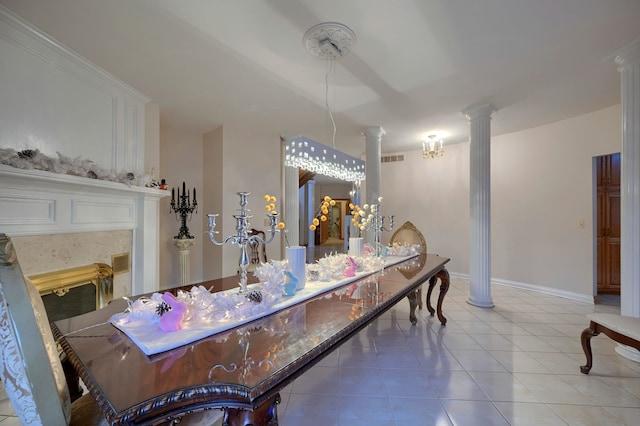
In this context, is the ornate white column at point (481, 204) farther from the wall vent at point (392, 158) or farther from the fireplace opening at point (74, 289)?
the fireplace opening at point (74, 289)

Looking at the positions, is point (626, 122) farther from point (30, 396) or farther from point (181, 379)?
point (30, 396)

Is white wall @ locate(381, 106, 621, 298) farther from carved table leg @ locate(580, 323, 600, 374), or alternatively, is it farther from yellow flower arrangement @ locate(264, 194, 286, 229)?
yellow flower arrangement @ locate(264, 194, 286, 229)

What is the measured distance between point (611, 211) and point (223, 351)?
5.92 meters

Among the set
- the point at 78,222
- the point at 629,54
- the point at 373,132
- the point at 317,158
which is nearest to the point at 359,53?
the point at 317,158

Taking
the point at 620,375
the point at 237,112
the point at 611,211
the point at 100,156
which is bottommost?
the point at 620,375

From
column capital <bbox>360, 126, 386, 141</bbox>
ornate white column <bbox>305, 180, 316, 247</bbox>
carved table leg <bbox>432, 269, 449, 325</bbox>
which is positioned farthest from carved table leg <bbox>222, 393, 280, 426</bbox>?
ornate white column <bbox>305, 180, 316, 247</bbox>

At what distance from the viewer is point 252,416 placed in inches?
28.3

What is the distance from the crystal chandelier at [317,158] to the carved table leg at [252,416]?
1766mm

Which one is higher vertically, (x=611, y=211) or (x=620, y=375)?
(x=611, y=211)

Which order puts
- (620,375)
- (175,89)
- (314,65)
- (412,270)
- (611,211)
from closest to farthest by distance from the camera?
(620,375), (412,270), (314,65), (175,89), (611,211)

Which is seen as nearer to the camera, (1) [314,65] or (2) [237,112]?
(1) [314,65]

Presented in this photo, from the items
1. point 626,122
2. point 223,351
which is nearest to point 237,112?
point 223,351

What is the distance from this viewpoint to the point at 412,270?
7.34 ft

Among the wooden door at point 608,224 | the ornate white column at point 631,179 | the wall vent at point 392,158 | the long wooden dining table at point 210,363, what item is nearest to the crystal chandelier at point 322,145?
the long wooden dining table at point 210,363
